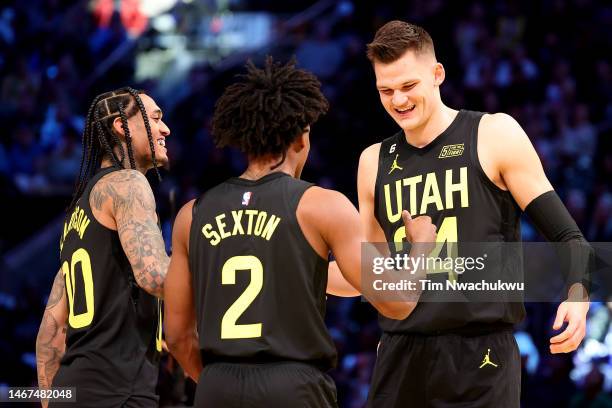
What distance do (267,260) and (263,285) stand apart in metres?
0.09

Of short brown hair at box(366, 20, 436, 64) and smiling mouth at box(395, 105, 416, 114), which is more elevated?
short brown hair at box(366, 20, 436, 64)

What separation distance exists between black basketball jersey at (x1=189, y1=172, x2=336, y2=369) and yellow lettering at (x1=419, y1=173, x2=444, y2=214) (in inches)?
38.4

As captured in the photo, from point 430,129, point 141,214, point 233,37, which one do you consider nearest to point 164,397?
point 141,214

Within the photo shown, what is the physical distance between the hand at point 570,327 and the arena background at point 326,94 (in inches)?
167

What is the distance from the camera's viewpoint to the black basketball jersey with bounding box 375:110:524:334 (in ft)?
13.8

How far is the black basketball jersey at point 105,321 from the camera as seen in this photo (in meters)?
4.02

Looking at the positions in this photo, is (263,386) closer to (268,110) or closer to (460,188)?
(268,110)

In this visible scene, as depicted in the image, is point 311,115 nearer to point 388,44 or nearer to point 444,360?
point 388,44

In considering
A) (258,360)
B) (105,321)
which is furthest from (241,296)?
(105,321)

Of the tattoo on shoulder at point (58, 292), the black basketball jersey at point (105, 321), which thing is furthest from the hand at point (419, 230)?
the tattoo on shoulder at point (58, 292)

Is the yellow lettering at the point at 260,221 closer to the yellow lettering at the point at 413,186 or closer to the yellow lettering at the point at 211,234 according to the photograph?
the yellow lettering at the point at 211,234

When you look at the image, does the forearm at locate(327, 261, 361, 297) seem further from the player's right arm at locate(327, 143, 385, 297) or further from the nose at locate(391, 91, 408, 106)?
the nose at locate(391, 91, 408, 106)

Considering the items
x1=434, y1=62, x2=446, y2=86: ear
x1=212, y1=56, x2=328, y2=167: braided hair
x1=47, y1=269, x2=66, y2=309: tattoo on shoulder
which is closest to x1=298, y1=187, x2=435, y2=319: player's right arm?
x1=212, y1=56, x2=328, y2=167: braided hair

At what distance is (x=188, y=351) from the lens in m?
3.76
